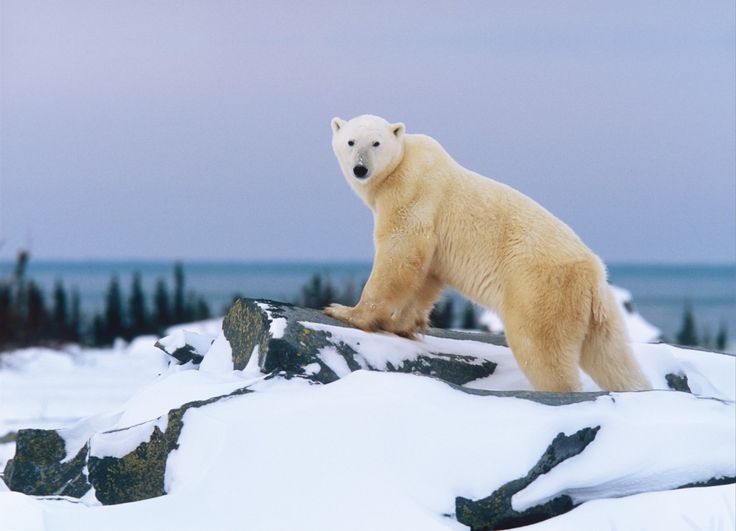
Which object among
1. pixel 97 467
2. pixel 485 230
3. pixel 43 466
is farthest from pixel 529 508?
pixel 43 466

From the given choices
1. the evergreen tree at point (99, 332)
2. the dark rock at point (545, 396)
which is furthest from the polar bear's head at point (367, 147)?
the evergreen tree at point (99, 332)

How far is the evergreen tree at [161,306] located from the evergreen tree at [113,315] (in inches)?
29.0

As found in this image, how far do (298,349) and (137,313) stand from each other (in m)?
11.6

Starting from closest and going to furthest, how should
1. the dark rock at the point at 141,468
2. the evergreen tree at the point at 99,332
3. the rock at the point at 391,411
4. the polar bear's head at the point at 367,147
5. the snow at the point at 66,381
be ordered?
1. the rock at the point at 391,411
2. the dark rock at the point at 141,468
3. the polar bear's head at the point at 367,147
4. the snow at the point at 66,381
5. the evergreen tree at the point at 99,332

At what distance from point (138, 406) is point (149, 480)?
0.66m

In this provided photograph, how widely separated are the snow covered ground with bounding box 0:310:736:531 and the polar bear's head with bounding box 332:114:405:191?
1.12 metres

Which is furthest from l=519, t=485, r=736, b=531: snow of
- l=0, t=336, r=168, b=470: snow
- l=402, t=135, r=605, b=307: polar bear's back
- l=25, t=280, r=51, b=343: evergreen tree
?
l=25, t=280, r=51, b=343: evergreen tree

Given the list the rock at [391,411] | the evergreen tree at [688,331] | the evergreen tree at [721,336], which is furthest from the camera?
the evergreen tree at [688,331]

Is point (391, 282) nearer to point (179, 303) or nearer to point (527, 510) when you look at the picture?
point (527, 510)

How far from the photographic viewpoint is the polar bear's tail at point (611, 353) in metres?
4.66

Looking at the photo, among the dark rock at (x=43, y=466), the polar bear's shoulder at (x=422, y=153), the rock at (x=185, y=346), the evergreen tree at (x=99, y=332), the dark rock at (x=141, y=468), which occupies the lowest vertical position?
the evergreen tree at (x=99, y=332)

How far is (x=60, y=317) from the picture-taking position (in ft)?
45.4

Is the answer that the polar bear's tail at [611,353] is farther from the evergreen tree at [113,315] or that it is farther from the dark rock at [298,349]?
the evergreen tree at [113,315]

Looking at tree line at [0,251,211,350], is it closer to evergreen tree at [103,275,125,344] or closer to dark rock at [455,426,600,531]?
→ evergreen tree at [103,275,125,344]
